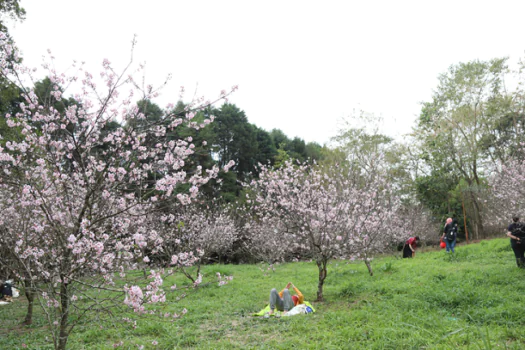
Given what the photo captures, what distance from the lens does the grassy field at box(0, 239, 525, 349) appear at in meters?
4.50

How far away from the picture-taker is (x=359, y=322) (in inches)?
213

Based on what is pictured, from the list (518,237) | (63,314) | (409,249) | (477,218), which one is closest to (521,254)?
(518,237)

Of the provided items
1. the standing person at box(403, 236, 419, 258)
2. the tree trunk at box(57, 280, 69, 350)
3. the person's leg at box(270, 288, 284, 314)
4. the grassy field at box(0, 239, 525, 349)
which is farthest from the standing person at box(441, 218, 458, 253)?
the tree trunk at box(57, 280, 69, 350)

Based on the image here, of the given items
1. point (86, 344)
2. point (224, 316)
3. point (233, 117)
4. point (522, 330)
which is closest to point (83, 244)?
point (86, 344)

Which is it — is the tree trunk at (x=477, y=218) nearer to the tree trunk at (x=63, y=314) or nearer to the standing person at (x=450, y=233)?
the standing person at (x=450, y=233)

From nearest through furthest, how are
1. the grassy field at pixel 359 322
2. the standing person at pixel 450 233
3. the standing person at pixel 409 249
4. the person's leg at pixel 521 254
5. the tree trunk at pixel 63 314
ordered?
the tree trunk at pixel 63 314, the grassy field at pixel 359 322, the person's leg at pixel 521 254, the standing person at pixel 450 233, the standing person at pixel 409 249

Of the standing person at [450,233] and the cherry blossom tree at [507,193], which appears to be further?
the standing person at [450,233]

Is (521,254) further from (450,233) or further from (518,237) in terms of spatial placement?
(450,233)

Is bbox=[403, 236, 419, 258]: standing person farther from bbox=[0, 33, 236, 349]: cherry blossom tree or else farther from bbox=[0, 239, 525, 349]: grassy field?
bbox=[0, 33, 236, 349]: cherry blossom tree

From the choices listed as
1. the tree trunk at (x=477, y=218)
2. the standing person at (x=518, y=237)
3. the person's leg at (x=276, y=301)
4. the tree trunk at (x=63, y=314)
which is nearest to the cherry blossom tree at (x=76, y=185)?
the tree trunk at (x=63, y=314)

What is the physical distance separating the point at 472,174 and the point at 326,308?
20216 millimetres

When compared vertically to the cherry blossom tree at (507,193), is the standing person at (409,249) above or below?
below

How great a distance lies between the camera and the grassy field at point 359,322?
177 inches

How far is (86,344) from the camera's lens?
5609 mm
